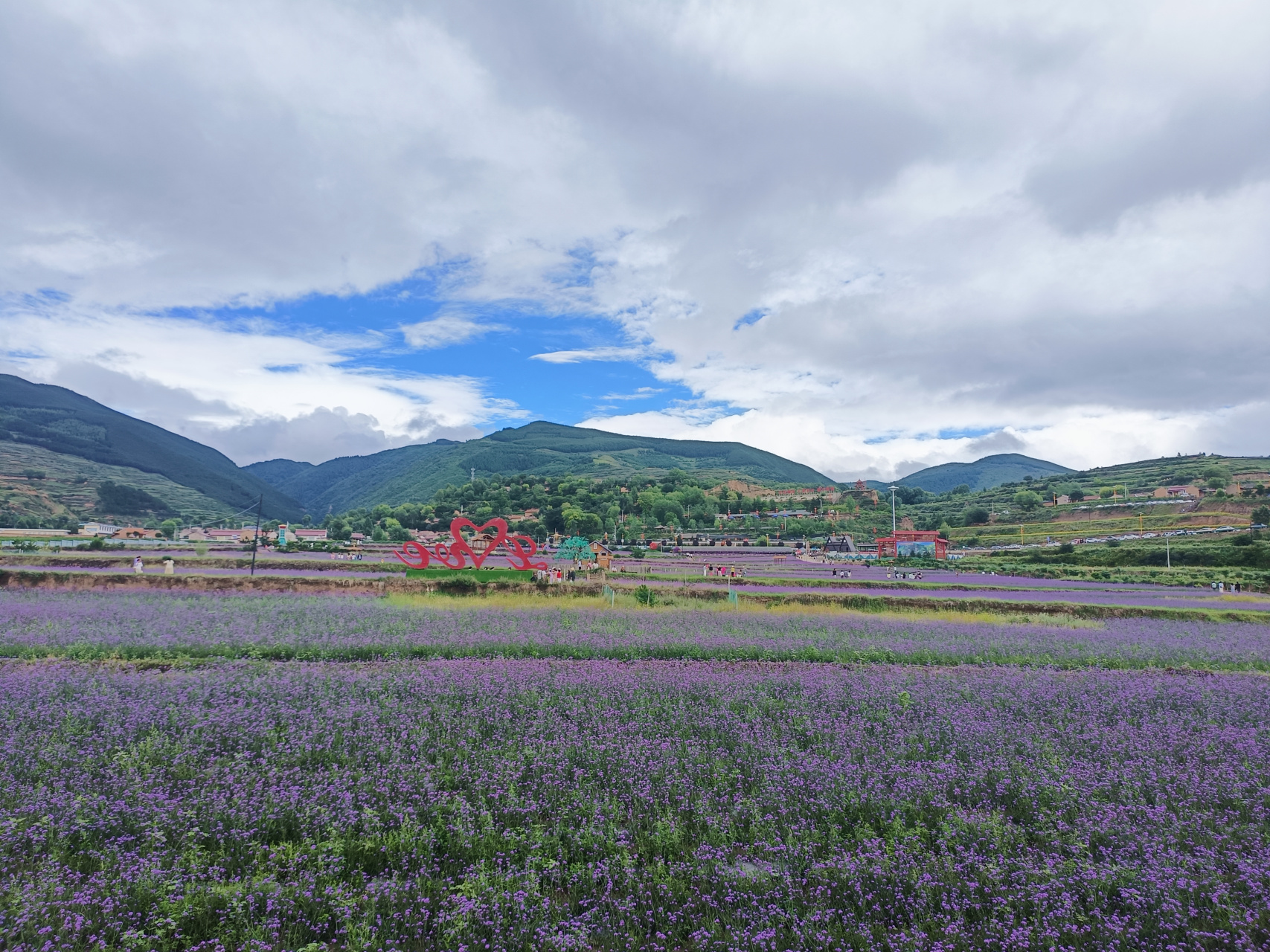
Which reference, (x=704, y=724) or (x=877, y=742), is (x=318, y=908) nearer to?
(x=704, y=724)

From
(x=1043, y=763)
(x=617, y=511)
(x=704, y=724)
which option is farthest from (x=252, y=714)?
(x=617, y=511)

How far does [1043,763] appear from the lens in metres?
6.55

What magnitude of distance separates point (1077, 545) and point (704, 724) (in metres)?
71.6

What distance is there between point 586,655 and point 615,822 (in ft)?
25.6

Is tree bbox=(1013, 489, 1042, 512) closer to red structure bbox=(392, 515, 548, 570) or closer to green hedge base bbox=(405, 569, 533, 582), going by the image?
red structure bbox=(392, 515, 548, 570)

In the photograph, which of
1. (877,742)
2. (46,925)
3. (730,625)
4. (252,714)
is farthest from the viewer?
(730,625)

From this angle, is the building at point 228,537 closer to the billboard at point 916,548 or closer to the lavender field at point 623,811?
the billboard at point 916,548

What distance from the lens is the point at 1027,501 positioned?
329 feet

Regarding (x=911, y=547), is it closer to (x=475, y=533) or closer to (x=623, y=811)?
(x=475, y=533)

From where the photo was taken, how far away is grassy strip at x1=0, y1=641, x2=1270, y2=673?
1198 centimetres

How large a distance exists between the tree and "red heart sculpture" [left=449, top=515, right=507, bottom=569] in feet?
337

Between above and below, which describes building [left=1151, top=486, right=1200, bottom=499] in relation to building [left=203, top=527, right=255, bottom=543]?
above

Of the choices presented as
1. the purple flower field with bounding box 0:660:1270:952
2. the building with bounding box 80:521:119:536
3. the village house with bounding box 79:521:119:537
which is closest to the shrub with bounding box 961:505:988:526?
the purple flower field with bounding box 0:660:1270:952

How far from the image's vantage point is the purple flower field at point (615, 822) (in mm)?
4047
